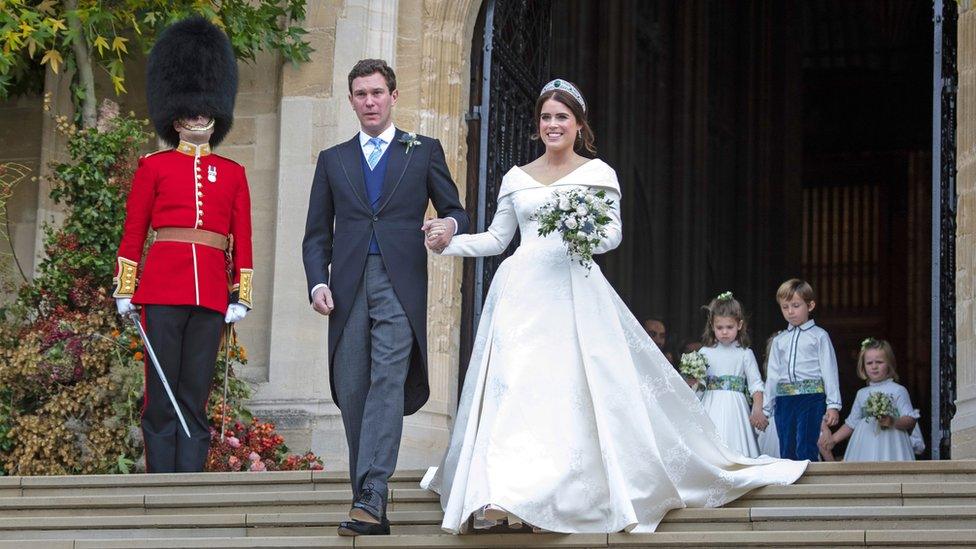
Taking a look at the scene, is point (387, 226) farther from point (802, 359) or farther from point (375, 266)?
point (802, 359)

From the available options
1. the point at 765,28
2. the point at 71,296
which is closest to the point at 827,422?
the point at 71,296

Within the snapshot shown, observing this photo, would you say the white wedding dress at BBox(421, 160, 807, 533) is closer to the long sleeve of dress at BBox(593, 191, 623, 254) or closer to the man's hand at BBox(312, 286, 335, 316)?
the long sleeve of dress at BBox(593, 191, 623, 254)

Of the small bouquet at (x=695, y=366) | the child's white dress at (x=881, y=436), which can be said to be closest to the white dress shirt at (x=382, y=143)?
the small bouquet at (x=695, y=366)

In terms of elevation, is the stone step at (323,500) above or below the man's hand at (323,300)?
below

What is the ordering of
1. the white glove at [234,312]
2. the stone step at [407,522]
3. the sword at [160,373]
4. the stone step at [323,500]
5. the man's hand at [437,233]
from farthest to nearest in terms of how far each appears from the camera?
the white glove at [234,312] < the sword at [160,373] < the stone step at [323,500] < the man's hand at [437,233] < the stone step at [407,522]

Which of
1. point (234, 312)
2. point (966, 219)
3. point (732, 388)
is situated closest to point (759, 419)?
point (732, 388)

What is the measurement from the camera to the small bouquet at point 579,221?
674cm

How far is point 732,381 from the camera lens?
10.2 metres

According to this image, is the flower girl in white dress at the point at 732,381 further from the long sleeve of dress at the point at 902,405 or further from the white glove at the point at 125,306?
the white glove at the point at 125,306

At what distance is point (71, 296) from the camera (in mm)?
9930

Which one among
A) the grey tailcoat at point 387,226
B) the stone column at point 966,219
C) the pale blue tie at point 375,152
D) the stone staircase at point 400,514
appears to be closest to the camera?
the stone staircase at point 400,514

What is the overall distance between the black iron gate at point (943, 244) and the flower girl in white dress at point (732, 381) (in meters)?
1.00

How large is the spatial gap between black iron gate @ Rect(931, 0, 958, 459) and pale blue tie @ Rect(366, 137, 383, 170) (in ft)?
13.6

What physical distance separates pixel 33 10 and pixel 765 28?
625 inches
